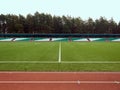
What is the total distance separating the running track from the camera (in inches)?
348

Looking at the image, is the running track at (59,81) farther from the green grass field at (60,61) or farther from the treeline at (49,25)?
the treeline at (49,25)

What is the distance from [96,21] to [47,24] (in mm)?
18902

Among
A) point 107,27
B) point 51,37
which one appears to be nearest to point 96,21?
point 107,27

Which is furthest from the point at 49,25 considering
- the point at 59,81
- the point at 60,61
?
the point at 59,81

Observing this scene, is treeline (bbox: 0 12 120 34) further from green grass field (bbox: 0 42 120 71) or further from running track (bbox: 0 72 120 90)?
Result: running track (bbox: 0 72 120 90)

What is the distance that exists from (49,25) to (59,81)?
74818 millimetres

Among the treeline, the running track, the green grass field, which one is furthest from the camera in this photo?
the treeline

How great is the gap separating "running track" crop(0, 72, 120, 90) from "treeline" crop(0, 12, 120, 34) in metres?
70.9

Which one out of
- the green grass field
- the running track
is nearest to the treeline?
the green grass field

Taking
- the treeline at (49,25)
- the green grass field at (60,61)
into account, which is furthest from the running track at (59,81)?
the treeline at (49,25)

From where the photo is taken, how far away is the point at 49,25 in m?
84.1

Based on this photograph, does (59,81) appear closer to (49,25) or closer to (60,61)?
(60,61)

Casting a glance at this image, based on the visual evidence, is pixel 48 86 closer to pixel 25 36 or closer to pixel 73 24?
pixel 25 36

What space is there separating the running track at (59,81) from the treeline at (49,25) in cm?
7090
